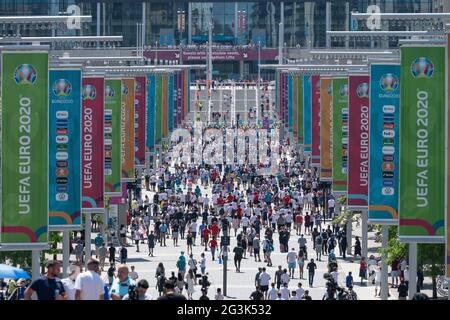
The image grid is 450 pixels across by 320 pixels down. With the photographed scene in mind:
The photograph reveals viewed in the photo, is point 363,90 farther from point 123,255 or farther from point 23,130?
point 23,130

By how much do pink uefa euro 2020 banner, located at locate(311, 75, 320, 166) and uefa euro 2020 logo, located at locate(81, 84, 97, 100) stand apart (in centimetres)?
2096

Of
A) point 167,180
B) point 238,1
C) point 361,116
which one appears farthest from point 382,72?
point 238,1

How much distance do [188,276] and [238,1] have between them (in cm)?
13662

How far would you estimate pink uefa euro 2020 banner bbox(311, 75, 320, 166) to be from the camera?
57.9 m

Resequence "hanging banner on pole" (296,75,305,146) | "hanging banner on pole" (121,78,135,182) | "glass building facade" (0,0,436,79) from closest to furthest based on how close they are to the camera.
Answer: "hanging banner on pole" (121,78,135,182) < "hanging banner on pole" (296,75,305,146) < "glass building facade" (0,0,436,79)

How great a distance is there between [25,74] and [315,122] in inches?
1344

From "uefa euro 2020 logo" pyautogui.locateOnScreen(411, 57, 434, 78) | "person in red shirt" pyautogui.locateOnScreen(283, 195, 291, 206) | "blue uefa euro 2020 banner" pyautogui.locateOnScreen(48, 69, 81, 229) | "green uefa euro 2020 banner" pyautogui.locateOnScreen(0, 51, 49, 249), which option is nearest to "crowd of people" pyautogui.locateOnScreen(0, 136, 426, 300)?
"person in red shirt" pyautogui.locateOnScreen(283, 195, 291, 206)

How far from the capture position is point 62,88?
30891mm

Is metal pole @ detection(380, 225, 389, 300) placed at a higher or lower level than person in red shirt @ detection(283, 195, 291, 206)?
higher

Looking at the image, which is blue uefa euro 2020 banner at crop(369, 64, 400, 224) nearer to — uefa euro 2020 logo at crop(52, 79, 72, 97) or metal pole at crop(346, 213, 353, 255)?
uefa euro 2020 logo at crop(52, 79, 72, 97)

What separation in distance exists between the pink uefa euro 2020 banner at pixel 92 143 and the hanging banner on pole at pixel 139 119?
20.4 meters

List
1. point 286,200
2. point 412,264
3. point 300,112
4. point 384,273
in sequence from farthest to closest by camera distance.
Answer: point 300,112
point 286,200
point 384,273
point 412,264

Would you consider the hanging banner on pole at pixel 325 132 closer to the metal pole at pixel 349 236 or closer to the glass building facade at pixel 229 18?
the metal pole at pixel 349 236

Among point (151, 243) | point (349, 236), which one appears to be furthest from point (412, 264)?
point (349, 236)
